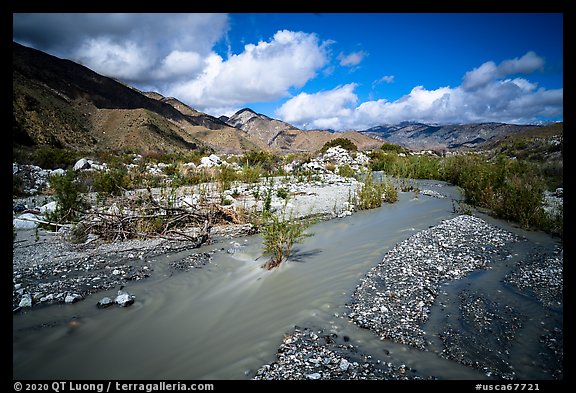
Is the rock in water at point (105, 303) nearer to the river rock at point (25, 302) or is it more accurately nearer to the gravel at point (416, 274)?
the river rock at point (25, 302)

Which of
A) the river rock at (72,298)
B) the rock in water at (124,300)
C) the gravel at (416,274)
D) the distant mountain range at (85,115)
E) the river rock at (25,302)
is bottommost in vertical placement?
the gravel at (416,274)

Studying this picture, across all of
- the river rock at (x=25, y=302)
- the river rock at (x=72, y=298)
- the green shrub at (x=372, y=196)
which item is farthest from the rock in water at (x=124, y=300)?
the green shrub at (x=372, y=196)

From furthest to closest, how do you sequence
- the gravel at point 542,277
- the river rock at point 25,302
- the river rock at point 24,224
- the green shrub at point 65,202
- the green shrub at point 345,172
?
the green shrub at point 345,172 → the green shrub at point 65,202 → the river rock at point 24,224 → the gravel at point 542,277 → the river rock at point 25,302

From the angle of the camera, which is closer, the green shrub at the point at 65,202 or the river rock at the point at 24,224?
the river rock at the point at 24,224

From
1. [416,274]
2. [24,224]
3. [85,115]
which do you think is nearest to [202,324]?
[416,274]

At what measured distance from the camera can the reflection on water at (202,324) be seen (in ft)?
8.49

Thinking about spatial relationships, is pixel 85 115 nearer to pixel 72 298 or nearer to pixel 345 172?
pixel 345 172

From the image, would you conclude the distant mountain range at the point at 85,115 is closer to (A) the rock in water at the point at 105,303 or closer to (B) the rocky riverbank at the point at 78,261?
(B) the rocky riverbank at the point at 78,261

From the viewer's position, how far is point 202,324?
10.9ft

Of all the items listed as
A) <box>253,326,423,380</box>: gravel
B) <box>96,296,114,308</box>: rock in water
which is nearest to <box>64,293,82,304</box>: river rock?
<box>96,296,114,308</box>: rock in water

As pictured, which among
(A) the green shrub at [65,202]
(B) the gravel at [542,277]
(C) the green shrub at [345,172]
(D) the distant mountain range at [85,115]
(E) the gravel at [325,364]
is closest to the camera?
(E) the gravel at [325,364]

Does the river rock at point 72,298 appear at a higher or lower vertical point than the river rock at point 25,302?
lower

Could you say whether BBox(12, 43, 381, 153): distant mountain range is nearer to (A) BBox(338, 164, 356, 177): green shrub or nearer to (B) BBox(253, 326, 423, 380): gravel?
(A) BBox(338, 164, 356, 177): green shrub

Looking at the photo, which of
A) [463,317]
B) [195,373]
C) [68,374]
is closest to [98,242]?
[68,374]
